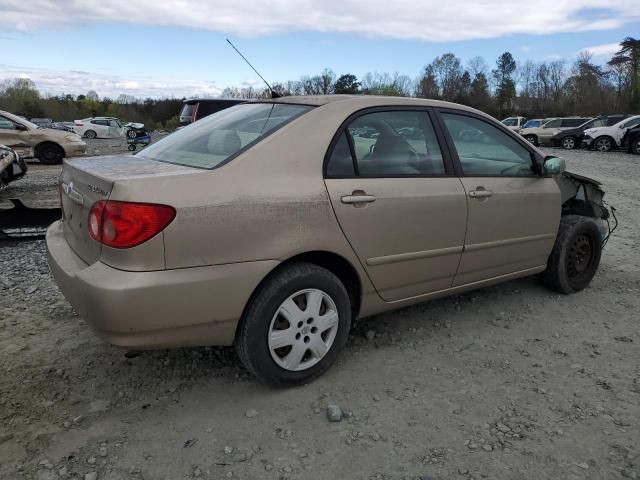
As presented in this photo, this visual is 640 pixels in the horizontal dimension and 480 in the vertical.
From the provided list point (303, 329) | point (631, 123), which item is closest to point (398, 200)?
point (303, 329)

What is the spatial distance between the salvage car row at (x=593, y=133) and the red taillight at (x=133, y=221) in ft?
67.8

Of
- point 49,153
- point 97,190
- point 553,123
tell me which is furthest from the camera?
point 553,123

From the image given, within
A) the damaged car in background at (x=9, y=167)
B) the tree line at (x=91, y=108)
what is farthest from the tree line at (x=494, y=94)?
the damaged car in background at (x=9, y=167)

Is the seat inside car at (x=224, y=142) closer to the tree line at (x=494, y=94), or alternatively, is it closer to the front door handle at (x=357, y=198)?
the front door handle at (x=357, y=198)

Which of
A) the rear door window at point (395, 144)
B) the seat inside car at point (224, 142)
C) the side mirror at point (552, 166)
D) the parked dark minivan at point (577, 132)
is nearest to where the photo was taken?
the seat inside car at point (224, 142)

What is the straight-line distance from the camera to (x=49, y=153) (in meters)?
14.0

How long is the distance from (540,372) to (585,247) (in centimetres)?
186

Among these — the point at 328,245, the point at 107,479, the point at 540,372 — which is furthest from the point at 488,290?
the point at 107,479

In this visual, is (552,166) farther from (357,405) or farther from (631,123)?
(631,123)

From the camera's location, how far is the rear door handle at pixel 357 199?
2852 mm

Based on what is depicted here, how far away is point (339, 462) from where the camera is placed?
2295 mm

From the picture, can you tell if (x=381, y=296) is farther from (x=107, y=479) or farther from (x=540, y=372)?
(x=107, y=479)

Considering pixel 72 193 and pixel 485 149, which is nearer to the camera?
pixel 72 193

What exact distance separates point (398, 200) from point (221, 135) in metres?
1.11
